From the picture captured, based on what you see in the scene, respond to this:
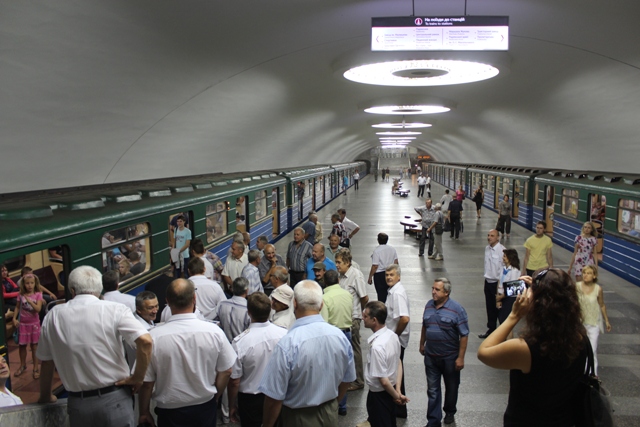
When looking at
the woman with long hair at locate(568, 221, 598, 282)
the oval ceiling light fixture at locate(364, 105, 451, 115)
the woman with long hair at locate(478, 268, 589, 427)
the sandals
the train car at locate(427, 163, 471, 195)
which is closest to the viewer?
the woman with long hair at locate(478, 268, 589, 427)

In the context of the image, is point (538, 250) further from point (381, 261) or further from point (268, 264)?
point (268, 264)

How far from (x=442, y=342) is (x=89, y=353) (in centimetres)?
304

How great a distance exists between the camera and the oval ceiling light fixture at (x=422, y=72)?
11.6m

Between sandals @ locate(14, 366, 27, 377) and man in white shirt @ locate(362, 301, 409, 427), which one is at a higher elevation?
man in white shirt @ locate(362, 301, 409, 427)

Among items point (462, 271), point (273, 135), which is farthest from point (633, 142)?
point (273, 135)

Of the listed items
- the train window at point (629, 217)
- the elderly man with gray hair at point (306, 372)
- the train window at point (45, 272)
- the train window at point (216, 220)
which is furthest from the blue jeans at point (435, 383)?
the train window at point (629, 217)

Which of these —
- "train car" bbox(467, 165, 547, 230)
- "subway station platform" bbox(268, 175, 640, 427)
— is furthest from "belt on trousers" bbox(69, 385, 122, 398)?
"train car" bbox(467, 165, 547, 230)

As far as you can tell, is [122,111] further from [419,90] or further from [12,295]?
[419,90]

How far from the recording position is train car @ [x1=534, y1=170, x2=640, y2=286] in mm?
11891

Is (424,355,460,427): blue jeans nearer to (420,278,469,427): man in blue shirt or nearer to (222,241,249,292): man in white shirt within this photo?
(420,278,469,427): man in blue shirt

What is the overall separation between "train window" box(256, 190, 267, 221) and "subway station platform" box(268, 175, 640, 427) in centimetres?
120

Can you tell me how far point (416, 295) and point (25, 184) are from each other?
23.3 ft

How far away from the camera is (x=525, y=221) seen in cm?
2131

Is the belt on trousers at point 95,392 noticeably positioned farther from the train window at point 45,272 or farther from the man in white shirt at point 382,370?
the train window at point 45,272
